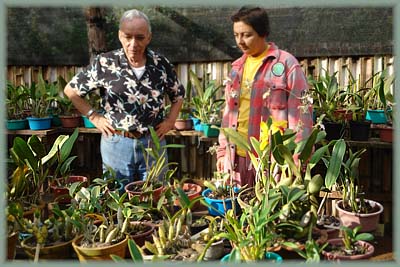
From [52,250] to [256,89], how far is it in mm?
1184

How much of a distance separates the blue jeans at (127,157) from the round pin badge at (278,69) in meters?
0.71

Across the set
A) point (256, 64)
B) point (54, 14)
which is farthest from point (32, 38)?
point (256, 64)

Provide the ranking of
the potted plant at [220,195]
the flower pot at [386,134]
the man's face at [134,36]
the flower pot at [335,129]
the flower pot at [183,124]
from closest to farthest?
the potted plant at [220,195]
the man's face at [134,36]
the flower pot at [386,134]
the flower pot at [335,129]
the flower pot at [183,124]

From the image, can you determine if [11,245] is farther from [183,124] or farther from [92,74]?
[183,124]

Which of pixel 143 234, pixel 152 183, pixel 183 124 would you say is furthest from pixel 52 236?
pixel 183 124

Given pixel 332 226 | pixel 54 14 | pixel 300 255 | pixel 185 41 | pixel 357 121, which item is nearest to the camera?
pixel 300 255

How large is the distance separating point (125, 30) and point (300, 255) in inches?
52.8

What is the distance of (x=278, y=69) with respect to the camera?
216cm

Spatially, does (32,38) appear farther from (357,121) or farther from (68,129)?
(357,121)

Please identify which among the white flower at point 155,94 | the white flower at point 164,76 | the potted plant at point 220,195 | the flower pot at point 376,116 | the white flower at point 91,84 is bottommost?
the potted plant at point 220,195

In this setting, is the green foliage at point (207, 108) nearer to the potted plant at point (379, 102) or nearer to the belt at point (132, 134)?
the potted plant at point (379, 102)

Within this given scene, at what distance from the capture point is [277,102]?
2164 mm

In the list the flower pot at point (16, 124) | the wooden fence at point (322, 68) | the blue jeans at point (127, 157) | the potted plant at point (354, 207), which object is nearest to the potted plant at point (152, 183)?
the blue jeans at point (127, 157)

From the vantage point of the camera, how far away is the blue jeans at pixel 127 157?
2.36 m
